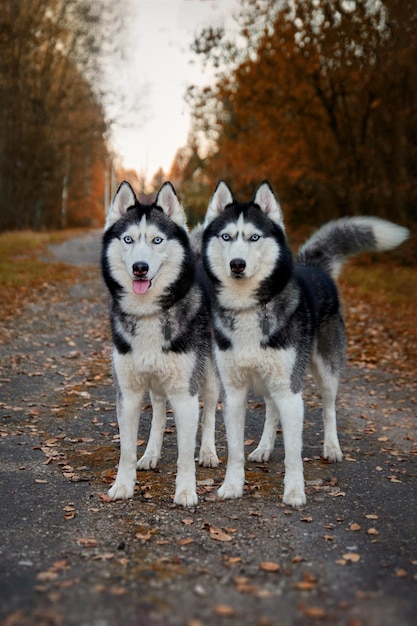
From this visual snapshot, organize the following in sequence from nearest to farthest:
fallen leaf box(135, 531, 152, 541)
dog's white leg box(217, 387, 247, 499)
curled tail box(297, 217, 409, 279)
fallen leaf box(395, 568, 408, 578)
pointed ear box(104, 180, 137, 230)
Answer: fallen leaf box(395, 568, 408, 578), fallen leaf box(135, 531, 152, 541), pointed ear box(104, 180, 137, 230), dog's white leg box(217, 387, 247, 499), curled tail box(297, 217, 409, 279)

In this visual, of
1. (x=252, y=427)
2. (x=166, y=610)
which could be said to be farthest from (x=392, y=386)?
(x=166, y=610)

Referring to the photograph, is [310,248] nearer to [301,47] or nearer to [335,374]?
[335,374]

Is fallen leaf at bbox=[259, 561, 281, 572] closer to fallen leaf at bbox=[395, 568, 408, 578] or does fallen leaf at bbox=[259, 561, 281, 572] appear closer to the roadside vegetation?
fallen leaf at bbox=[395, 568, 408, 578]

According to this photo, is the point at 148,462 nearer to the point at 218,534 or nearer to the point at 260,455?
the point at 260,455

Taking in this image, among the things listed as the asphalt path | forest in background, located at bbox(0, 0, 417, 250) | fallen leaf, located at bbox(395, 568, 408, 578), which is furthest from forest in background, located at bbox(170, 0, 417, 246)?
fallen leaf, located at bbox(395, 568, 408, 578)

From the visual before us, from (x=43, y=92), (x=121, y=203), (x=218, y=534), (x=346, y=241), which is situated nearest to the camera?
(x=218, y=534)

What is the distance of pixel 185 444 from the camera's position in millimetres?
4648

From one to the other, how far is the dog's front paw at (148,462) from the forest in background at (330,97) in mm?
12993

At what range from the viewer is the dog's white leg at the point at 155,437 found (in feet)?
17.8

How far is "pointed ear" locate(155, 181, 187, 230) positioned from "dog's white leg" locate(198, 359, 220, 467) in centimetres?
140

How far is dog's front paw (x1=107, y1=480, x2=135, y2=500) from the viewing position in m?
4.71

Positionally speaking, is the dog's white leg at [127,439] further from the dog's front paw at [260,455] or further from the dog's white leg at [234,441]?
the dog's front paw at [260,455]

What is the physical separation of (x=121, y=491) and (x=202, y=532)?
0.82 metres

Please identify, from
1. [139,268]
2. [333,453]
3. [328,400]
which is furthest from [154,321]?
[333,453]
